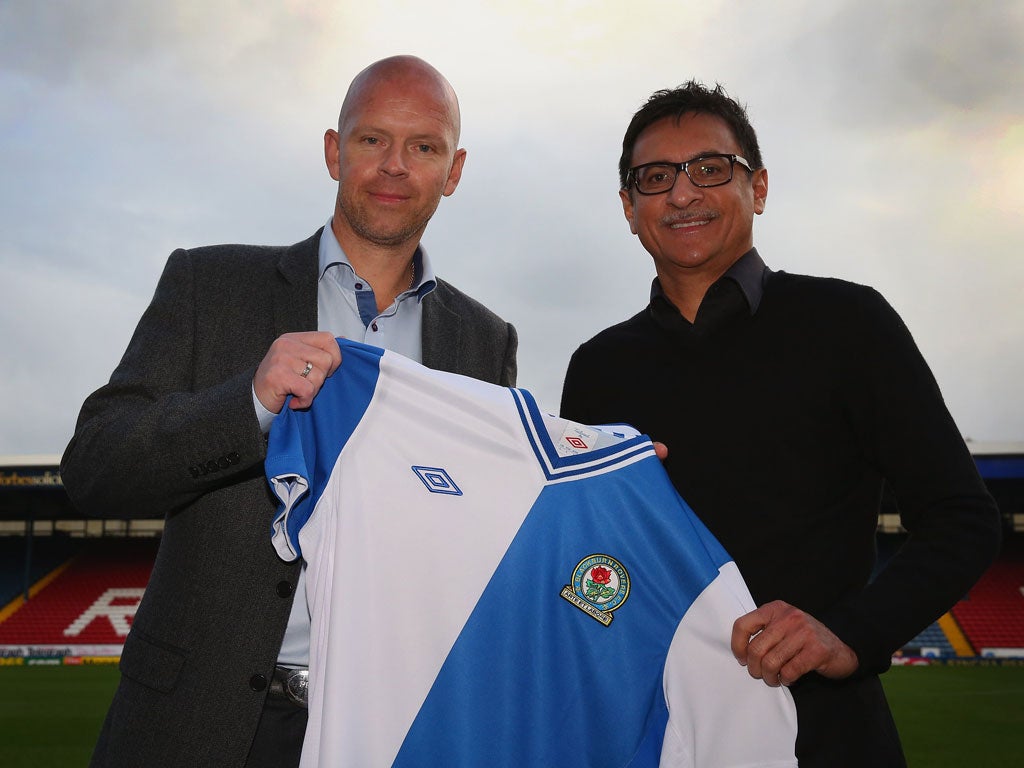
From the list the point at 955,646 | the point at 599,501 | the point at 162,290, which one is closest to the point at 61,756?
the point at 162,290

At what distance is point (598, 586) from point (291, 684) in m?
0.89

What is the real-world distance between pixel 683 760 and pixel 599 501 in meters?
0.60

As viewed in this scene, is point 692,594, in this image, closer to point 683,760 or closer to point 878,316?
point 683,760

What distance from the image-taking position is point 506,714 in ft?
6.59

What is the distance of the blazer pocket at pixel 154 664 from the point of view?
225cm

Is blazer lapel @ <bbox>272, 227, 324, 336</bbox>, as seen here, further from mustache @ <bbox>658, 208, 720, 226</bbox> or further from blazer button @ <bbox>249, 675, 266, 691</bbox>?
mustache @ <bbox>658, 208, 720, 226</bbox>

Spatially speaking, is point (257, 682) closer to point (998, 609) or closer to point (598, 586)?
point (598, 586)

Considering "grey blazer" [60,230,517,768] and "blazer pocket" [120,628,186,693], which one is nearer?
"grey blazer" [60,230,517,768]

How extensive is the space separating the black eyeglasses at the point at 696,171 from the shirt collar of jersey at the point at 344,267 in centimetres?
74

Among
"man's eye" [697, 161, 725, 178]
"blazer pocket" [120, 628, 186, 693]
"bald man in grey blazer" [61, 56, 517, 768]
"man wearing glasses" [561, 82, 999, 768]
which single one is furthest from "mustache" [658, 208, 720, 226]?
"blazer pocket" [120, 628, 186, 693]

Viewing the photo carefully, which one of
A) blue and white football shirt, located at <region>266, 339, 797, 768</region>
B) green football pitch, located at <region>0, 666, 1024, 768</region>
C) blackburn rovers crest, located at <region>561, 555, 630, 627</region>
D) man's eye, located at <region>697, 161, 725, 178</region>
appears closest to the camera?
blue and white football shirt, located at <region>266, 339, 797, 768</region>

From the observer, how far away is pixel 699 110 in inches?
108

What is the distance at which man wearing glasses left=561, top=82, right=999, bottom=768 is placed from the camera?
2170 millimetres

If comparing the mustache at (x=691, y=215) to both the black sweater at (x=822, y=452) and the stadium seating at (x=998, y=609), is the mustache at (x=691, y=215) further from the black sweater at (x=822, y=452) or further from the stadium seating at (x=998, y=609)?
the stadium seating at (x=998, y=609)
